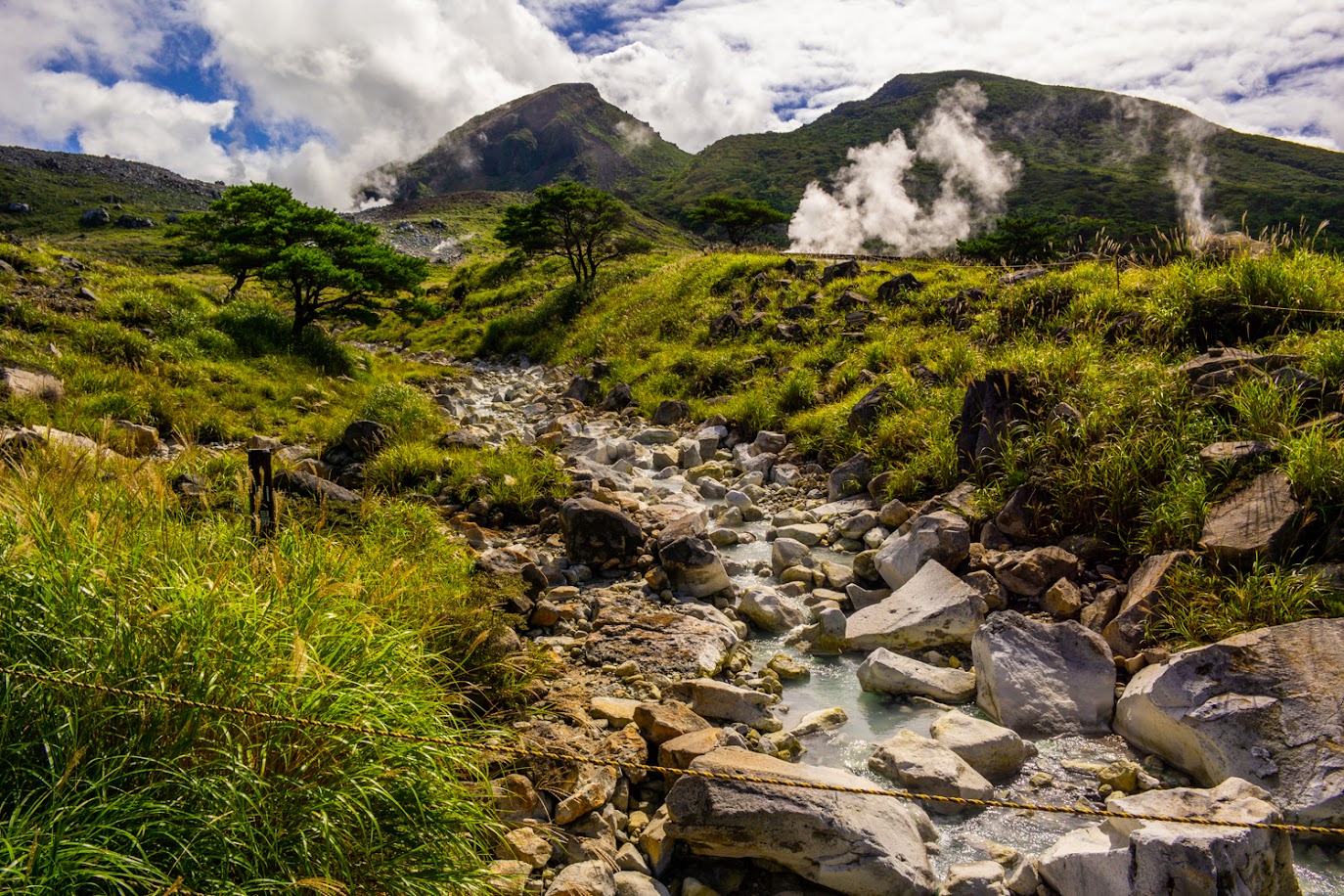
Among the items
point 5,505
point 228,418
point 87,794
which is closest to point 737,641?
point 87,794

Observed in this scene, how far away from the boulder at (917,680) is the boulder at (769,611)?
1132 mm

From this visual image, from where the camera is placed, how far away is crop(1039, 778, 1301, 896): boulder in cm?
283

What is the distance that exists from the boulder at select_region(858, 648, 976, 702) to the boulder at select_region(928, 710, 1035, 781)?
722 mm

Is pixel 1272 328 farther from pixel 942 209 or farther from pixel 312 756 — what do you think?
pixel 942 209

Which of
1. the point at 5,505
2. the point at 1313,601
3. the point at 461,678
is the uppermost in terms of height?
the point at 5,505

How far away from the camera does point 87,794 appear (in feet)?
7.98

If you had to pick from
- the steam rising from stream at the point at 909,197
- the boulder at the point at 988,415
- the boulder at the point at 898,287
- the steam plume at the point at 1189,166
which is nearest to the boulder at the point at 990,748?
the boulder at the point at 988,415

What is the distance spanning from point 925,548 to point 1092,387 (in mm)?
Result: 2883

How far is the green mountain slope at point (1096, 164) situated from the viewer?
398ft

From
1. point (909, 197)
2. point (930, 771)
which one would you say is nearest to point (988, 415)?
point (930, 771)

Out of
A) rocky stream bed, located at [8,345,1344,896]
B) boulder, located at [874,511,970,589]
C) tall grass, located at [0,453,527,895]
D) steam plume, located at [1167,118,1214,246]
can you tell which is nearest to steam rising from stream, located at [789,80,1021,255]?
steam plume, located at [1167,118,1214,246]

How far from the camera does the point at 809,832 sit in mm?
3391

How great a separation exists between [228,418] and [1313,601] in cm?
1358

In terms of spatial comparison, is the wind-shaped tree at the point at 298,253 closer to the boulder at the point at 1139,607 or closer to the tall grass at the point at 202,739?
the tall grass at the point at 202,739
